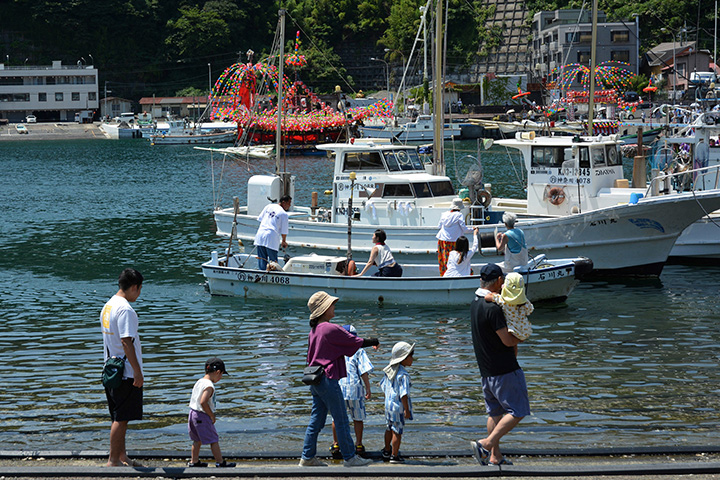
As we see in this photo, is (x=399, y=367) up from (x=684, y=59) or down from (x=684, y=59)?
down

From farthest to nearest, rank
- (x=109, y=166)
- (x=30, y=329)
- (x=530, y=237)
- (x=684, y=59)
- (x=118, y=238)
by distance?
(x=684, y=59) → (x=109, y=166) → (x=118, y=238) → (x=530, y=237) → (x=30, y=329)

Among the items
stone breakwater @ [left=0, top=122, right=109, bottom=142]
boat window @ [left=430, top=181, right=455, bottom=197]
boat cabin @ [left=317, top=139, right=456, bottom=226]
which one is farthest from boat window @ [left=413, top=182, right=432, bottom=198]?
stone breakwater @ [left=0, top=122, right=109, bottom=142]

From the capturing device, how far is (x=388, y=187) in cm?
2375

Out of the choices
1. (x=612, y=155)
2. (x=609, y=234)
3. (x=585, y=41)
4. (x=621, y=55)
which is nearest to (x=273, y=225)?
(x=609, y=234)

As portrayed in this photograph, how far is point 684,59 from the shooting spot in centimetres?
9662

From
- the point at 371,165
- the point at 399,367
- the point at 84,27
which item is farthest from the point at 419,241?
the point at 84,27

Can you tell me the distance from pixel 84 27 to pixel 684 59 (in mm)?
95997

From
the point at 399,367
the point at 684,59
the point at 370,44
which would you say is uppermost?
the point at 370,44

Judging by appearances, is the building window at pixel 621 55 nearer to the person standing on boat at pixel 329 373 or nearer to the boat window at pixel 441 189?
the boat window at pixel 441 189

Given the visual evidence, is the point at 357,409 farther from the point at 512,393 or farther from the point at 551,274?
the point at 551,274

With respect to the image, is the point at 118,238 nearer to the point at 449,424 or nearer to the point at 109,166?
the point at 449,424

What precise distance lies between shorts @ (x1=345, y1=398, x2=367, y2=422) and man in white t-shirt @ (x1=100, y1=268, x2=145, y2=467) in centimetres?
226

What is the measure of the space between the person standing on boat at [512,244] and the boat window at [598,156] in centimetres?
689

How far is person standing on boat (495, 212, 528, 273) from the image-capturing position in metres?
17.2
